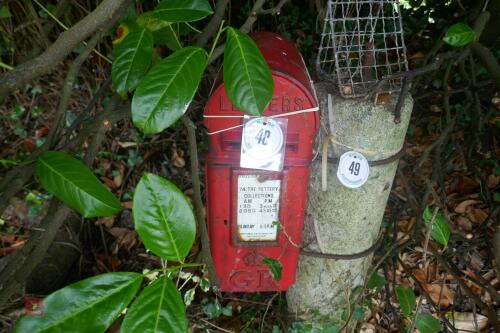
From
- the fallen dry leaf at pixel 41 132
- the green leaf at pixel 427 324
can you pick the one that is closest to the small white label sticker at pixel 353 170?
the green leaf at pixel 427 324

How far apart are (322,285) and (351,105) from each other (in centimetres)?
75

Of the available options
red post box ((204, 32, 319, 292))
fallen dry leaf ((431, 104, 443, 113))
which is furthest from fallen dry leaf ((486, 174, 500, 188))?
red post box ((204, 32, 319, 292))

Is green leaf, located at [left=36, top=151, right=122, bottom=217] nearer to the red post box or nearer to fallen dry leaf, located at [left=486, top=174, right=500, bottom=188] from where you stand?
the red post box

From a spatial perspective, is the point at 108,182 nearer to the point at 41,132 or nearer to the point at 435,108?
the point at 41,132

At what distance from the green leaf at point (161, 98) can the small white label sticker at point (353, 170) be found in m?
0.60

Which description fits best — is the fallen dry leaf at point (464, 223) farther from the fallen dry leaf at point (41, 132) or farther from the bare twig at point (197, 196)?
the fallen dry leaf at point (41, 132)

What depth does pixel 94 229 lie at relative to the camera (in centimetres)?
222

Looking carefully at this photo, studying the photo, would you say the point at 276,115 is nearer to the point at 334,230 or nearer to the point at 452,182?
the point at 334,230

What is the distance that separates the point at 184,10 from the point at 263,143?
1.30ft

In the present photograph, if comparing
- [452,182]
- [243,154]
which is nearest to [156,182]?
[243,154]

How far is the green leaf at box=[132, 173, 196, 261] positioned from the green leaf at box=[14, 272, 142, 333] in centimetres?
9

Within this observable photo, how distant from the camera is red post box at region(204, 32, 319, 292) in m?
1.13

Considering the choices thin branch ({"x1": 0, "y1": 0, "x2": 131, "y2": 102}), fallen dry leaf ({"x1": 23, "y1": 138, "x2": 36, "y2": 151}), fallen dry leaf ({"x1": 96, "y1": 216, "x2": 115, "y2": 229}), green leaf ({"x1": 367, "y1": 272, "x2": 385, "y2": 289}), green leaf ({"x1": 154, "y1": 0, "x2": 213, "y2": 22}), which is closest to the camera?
thin branch ({"x1": 0, "y1": 0, "x2": 131, "y2": 102})

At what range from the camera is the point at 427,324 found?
145cm
